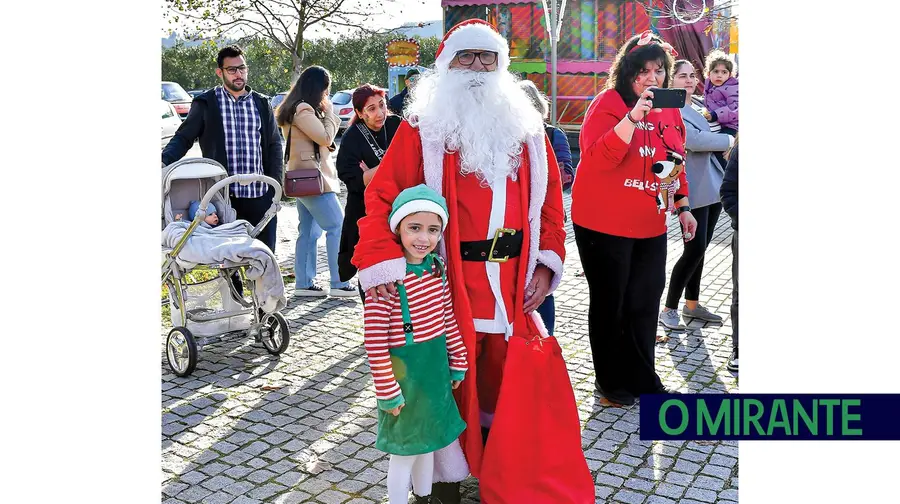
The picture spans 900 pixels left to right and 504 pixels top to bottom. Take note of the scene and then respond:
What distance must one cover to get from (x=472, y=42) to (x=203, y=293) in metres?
3.01

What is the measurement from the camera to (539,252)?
12.5 feet

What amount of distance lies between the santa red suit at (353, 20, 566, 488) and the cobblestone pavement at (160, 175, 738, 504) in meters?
0.57

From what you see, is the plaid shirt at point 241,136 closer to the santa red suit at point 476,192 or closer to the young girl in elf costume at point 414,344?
the santa red suit at point 476,192

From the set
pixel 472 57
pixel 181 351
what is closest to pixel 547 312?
pixel 472 57

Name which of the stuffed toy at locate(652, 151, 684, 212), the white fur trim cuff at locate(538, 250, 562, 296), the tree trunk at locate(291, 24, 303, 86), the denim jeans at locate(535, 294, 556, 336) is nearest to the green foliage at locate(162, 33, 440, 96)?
the tree trunk at locate(291, 24, 303, 86)

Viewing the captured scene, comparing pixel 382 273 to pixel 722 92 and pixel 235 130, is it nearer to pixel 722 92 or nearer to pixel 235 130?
pixel 235 130

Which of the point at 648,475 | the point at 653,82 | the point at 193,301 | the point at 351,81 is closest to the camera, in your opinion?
the point at 648,475

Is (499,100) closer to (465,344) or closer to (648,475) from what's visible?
(465,344)

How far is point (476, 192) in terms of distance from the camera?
3590 mm

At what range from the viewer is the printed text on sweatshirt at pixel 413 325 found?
3.25m

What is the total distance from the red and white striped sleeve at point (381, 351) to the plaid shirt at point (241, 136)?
10.8 ft

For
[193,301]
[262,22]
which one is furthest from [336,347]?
[262,22]
